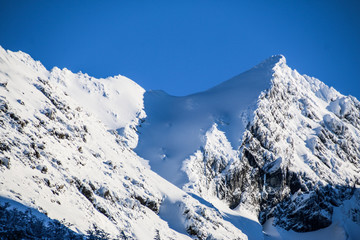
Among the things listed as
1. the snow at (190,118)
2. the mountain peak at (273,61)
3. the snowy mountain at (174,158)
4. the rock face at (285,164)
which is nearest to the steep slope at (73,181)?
the snowy mountain at (174,158)

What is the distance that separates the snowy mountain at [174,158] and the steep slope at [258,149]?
0.32 meters

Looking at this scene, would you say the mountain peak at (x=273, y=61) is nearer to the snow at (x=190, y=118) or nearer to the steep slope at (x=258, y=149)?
the steep slope at (x=258, y=149)

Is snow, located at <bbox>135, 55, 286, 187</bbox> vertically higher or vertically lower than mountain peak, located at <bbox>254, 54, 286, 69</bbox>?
lower

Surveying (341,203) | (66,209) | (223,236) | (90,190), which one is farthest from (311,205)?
(66,209)

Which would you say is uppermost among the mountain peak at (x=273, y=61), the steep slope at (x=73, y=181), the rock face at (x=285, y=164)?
the mountain peak at (x=273, y=61)

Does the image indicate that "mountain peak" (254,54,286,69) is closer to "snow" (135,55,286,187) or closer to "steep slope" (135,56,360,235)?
"steep slope" (135,56,360,235)

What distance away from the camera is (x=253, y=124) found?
8800cm

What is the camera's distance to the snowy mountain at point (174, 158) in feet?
134

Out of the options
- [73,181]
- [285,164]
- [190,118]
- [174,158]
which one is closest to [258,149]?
[285,164]

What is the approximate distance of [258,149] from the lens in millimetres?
86375

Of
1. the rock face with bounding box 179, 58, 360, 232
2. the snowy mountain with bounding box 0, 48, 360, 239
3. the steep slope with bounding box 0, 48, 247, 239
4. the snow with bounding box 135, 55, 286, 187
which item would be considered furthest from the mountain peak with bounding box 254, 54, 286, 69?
the steep slope with bounding box 0, 48, 247, 239

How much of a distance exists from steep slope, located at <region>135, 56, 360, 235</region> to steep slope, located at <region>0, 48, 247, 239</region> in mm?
11845

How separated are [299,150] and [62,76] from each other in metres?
65.7

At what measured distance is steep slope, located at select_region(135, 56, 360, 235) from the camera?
77750 millimetres
